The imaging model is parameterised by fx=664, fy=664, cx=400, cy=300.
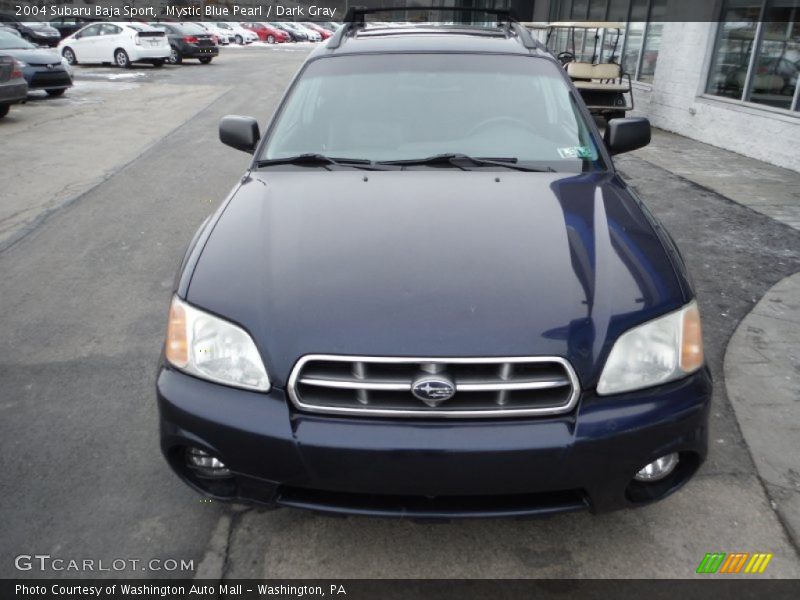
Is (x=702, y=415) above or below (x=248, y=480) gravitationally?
above

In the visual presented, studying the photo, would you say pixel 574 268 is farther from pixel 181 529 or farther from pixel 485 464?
pixel 181 529

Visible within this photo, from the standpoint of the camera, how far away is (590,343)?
2068 millimetres

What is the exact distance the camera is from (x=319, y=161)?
10.4ft

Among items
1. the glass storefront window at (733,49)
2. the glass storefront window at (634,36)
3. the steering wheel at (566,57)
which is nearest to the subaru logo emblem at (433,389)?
the glass storefront window at (733,49)

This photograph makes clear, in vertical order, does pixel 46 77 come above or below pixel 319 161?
below

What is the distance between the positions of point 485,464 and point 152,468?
166cm

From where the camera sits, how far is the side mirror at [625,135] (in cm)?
353

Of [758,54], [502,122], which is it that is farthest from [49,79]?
[502,122]

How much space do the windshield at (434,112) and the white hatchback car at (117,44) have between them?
22582mm

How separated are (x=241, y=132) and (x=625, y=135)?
6.80 feet

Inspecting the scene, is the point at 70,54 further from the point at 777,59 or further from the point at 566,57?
the point at 777,59

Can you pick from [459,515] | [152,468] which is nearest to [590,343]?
[459,515]

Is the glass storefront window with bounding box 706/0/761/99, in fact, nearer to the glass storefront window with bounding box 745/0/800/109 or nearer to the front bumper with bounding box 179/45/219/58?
the glass storefront window with bounding box 745/0/800/109

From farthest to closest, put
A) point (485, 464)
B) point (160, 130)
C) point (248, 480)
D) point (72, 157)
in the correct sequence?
point (160, 130)
point (72, 157)
point (248, 480)
point (485, 464)
